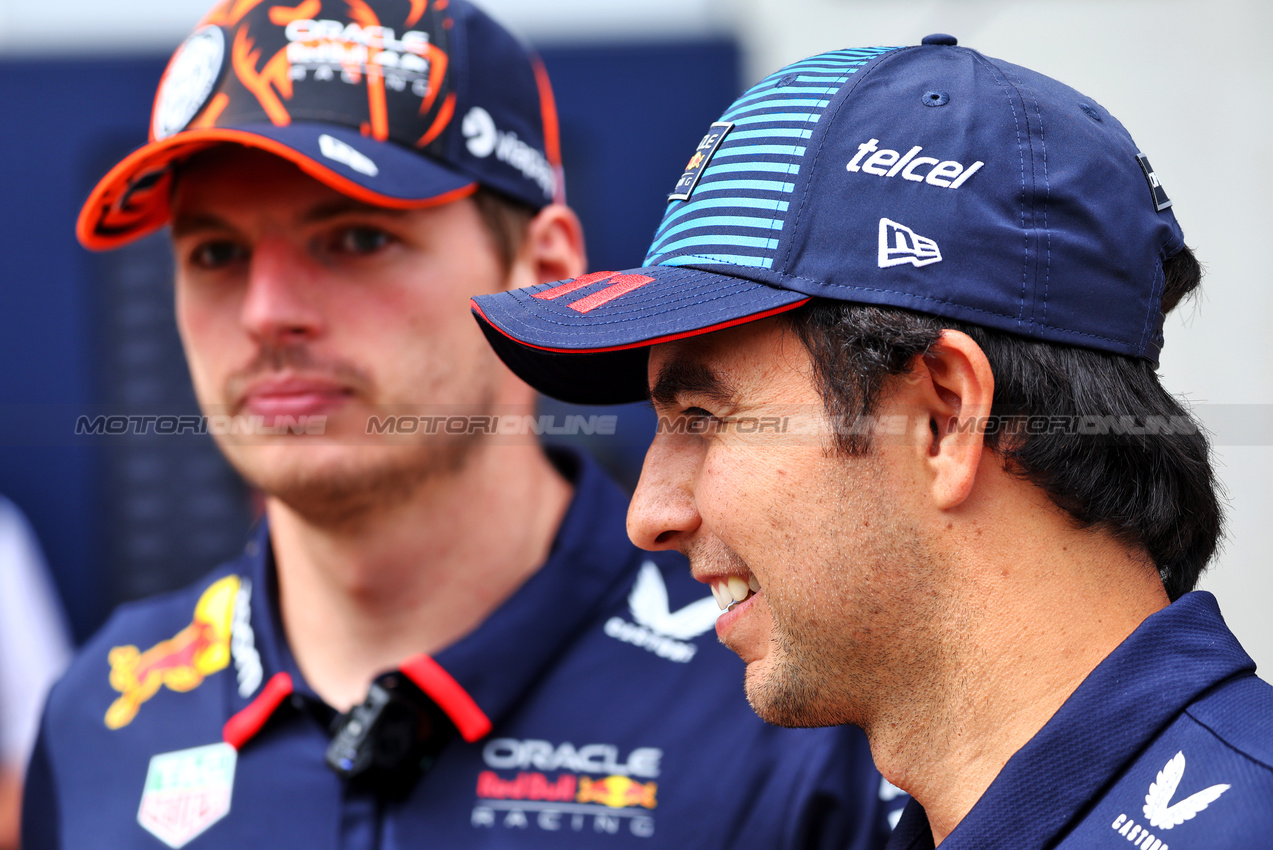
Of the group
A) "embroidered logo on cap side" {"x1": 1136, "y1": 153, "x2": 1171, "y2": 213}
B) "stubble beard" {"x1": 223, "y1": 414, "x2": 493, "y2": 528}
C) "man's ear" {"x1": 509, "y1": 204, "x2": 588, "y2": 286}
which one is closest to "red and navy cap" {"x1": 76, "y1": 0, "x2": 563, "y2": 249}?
"man's ear" {"x1": 509, "y1": 204, "x2": 588, "y2": 286}

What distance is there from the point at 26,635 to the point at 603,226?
2.33m

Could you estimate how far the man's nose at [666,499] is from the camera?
138 cm

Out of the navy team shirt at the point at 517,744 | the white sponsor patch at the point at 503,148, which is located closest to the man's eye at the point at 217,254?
the white sponsor patch at the point at 503,148

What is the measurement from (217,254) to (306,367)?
0.29m

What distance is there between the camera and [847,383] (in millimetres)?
1214

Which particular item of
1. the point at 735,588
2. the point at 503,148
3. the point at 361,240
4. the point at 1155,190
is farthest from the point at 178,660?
the point at 1155,190

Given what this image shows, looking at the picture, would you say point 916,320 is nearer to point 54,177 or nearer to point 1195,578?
point 1195,578

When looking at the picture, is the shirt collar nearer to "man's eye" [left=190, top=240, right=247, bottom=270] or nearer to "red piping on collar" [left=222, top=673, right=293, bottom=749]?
"red piping on collar" [left=222, top=673, right=293, bottom=749]

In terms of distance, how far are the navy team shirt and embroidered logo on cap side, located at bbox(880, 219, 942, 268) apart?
78cm

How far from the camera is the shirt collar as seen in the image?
1785 mm

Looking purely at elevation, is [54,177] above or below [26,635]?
above

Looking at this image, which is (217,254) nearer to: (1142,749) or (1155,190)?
(1155,190)

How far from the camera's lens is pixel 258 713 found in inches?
72.7

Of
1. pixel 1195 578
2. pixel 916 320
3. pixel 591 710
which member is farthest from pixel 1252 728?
pixel 591 710
